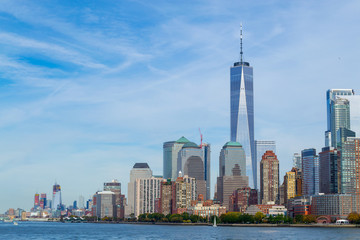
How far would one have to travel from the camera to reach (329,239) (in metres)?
180

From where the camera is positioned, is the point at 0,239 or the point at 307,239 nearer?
the point at 307,239

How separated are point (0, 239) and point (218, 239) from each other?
74.4m

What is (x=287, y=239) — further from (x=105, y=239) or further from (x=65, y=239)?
(x=65, y=239)

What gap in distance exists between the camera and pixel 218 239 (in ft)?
595

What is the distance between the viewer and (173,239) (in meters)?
180

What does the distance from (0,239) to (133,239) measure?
47737 millimetres

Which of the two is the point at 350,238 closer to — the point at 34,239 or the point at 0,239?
the point at 34,239

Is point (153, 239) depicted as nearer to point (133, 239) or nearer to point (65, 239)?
point (133, 239)

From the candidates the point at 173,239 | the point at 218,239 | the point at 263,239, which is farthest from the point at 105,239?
the point at 263,239

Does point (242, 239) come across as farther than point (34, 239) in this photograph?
No

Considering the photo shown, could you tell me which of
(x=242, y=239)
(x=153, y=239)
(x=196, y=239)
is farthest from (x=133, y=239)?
(x=242, y=239)

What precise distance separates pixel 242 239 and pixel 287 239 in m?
14.0

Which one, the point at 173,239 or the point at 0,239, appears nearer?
the point at 173,239

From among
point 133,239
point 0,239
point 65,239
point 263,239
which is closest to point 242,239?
point 263,239
